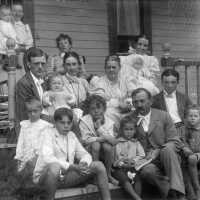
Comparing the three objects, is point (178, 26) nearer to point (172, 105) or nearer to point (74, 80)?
point (172, 105)

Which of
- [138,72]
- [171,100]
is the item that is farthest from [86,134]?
[138,72]

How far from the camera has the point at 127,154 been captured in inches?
221

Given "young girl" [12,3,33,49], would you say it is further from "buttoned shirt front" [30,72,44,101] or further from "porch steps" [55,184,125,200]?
"porch steps" [55,184,125,200]

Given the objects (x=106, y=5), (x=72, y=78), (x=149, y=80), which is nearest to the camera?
(x=72, y=78)

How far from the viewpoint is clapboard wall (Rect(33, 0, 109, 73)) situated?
917 centimetres

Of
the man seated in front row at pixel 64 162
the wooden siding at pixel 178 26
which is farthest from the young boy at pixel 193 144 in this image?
the wooden siding at pixel 178 26

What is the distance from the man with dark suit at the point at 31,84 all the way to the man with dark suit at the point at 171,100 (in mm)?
1634

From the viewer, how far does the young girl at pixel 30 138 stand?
5.11 meters

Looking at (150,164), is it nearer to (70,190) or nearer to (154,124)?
(154,124)

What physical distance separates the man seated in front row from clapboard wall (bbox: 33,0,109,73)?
420 cm

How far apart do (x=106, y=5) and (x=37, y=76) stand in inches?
185

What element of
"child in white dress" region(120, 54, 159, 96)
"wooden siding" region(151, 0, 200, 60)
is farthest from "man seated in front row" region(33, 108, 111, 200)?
"wooden siding" region(151, 0, 200, 60)

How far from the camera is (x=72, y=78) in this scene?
20.6 ft

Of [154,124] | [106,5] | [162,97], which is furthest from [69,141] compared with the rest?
[106,5]
